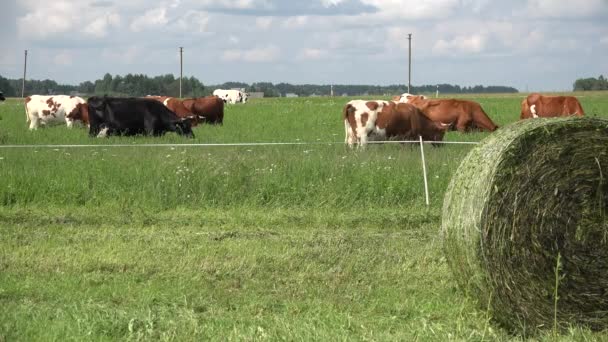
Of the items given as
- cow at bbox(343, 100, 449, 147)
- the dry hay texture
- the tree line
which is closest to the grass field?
the dry hay texture

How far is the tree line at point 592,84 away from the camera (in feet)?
315

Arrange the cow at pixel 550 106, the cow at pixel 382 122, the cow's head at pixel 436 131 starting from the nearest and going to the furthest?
the cow at pixel 382 122 < the cow's head at pixel 436 131 < the cow at pixel 550 106

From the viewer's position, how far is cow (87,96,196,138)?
24527 millimetres

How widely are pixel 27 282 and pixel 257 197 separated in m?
5.44

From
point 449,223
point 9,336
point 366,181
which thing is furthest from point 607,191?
point 366,181

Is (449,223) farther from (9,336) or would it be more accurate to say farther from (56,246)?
(56,246)

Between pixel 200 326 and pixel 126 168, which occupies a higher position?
pixel 126 168

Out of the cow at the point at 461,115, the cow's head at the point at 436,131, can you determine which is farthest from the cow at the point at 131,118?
the cow's head at the point at 436,131

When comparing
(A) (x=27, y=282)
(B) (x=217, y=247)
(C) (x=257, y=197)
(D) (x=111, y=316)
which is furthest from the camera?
(C) (x=257, y=197)

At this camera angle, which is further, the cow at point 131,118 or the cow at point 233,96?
the cow at point 233,96

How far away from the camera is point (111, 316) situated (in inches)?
275

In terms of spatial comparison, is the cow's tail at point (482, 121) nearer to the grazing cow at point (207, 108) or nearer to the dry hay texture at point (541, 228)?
the grazing cow at point (207, 108)

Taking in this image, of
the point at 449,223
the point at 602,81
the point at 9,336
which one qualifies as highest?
the point at 602,81

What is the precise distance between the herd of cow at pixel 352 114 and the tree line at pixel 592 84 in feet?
229
